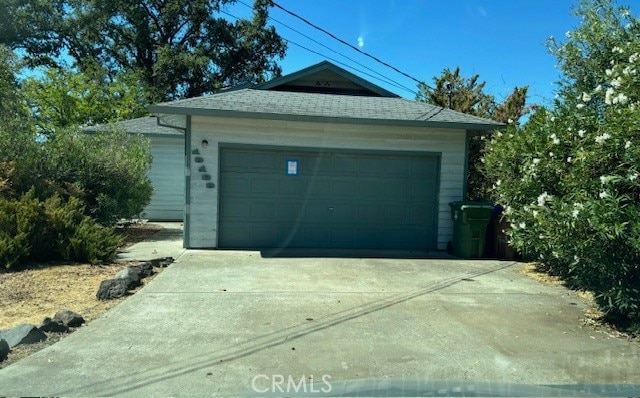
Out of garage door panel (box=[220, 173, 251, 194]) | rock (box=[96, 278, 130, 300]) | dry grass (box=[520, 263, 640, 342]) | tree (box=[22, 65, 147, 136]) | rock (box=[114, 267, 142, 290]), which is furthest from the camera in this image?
tree (box=[22, 65, 147, 136])

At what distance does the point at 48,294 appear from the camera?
706cm

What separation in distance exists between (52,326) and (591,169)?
585cm

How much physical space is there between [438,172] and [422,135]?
3.00 ft

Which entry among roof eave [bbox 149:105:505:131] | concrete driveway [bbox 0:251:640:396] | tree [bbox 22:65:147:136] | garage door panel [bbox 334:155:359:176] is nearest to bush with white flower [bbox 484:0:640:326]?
concrete driveway [bbox 0:251:640:396]

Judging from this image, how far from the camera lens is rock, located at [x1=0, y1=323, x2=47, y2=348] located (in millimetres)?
4969

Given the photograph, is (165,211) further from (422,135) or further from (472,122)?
(472,122)

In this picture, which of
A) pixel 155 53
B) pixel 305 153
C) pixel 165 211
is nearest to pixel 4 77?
pixel 165 211

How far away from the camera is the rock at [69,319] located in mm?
5551

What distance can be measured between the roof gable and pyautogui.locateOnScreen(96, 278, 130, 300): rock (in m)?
8.85

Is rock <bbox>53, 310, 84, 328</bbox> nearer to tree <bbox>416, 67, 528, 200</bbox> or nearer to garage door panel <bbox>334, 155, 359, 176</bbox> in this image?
garage door panel <bbox>334, 155, 359, 176</bbox>

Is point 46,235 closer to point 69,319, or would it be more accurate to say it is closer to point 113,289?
point 113,289

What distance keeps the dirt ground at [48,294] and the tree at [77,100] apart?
536 inches

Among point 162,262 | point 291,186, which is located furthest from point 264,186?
point 162,262

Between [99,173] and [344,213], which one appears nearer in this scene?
[344,213]
